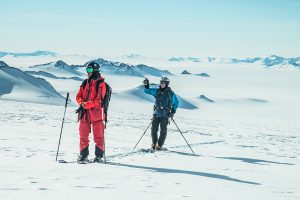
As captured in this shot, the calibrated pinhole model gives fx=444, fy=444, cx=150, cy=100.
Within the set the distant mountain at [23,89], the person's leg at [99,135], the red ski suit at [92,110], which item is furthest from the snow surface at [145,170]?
the distant mountain at [23,89]

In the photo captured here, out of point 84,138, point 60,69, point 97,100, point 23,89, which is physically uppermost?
point 60,69

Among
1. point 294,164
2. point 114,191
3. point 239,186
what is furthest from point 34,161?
point 294,164

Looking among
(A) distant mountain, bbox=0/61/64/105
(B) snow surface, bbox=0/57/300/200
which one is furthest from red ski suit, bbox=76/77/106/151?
(A) distant mountain, bbox=0/61/64/105

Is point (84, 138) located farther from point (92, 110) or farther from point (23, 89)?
point (23, 89)

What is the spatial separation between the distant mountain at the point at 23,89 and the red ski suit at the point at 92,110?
114 feet

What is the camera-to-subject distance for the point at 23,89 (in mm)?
48906

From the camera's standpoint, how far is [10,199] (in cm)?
533

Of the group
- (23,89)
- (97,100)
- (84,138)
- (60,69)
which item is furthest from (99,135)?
(60,69)

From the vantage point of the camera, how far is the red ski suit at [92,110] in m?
8.95

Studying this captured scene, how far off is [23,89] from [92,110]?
137ft

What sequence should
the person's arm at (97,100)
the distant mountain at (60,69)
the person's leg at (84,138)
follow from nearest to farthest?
the person's arm at (97,100), the person's leg at (84,138), the distant mountain at (60,69)

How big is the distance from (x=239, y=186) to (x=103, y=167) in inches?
104

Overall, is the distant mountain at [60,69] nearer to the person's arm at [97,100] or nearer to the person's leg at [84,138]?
the person's leg at [84,138]

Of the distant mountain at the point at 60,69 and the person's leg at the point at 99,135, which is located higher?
the distant mountain at the point at 60,69
